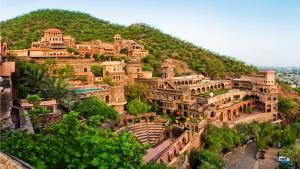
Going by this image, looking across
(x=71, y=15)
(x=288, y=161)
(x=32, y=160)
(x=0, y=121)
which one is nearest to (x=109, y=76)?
(x=288, y=161)

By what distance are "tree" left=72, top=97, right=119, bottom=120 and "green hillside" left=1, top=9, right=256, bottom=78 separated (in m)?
24.6

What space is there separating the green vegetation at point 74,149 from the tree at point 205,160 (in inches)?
574

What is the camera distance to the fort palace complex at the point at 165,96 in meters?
28.7

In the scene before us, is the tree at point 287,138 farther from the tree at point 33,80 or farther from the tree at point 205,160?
the tree at point 33,80

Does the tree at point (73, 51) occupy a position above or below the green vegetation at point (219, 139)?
above

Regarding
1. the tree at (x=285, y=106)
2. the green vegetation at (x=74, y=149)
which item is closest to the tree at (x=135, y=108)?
the tree at (x=285, y=106)

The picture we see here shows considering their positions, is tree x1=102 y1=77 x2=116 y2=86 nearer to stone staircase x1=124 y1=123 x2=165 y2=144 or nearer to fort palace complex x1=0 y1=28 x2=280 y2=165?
fort palace complex x1=0 y1=28 x2=280 y2=165

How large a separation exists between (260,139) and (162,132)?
11.1 meters

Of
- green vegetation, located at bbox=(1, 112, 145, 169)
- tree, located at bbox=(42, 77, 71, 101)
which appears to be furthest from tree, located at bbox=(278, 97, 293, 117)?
green vegetation, located at bbox=(1, 112, 145, 169)

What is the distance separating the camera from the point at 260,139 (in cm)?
3422

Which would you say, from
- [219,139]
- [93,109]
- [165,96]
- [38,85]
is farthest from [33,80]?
[219,139]

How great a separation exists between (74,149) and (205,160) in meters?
17.6

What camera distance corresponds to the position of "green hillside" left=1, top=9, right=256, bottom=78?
63.5 meters

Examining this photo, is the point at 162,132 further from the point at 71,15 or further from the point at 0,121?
the point at 71,15
